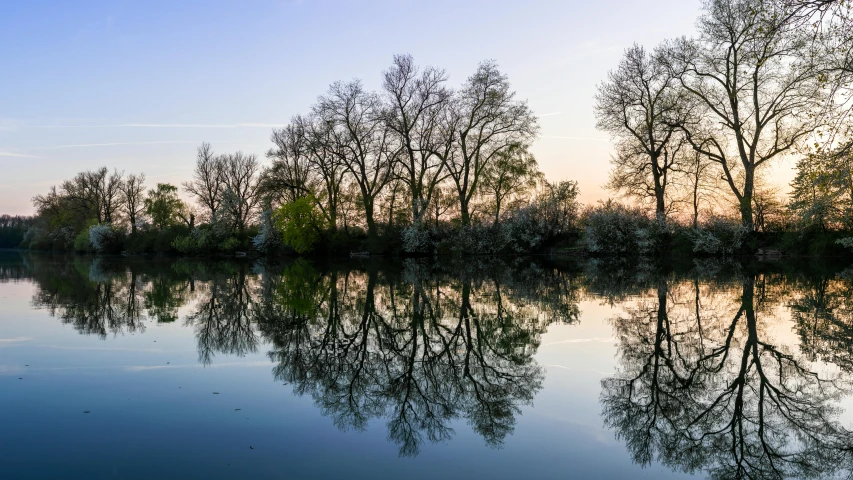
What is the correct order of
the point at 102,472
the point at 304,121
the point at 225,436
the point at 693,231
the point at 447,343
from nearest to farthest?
the point at 102,472, the point at 225,436, the point at 447,343, the point at 693,231, the point at 304,121

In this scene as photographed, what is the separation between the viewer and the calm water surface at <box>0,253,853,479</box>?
4.59 m

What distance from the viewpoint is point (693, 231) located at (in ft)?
111

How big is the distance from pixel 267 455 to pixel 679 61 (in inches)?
1275

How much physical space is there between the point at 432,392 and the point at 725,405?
2934 mm

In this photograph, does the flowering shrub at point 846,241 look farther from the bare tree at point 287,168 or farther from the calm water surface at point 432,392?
the bare tree at point 287,168

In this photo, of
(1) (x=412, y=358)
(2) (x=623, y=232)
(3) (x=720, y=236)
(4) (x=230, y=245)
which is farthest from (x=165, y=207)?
(1) (x=412, y=358)

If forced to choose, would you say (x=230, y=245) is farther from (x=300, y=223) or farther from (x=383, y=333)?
(x=383, y=333)

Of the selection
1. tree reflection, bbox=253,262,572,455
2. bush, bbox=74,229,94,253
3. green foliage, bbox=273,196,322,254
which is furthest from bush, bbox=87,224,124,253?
tree reflection, bbox=253,262,572,455

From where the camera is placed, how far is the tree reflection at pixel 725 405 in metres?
4.70

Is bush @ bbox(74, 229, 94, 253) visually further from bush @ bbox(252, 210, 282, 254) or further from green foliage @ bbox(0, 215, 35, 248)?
green foliage @ bbox(0, 215, 35, 248)

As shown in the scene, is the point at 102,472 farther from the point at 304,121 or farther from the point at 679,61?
the point at 304,121

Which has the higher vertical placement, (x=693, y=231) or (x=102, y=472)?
(x=693, y=231)

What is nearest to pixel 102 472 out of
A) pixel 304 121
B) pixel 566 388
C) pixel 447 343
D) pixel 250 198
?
pixel 566 388

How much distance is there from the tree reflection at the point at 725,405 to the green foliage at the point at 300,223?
35823mm
